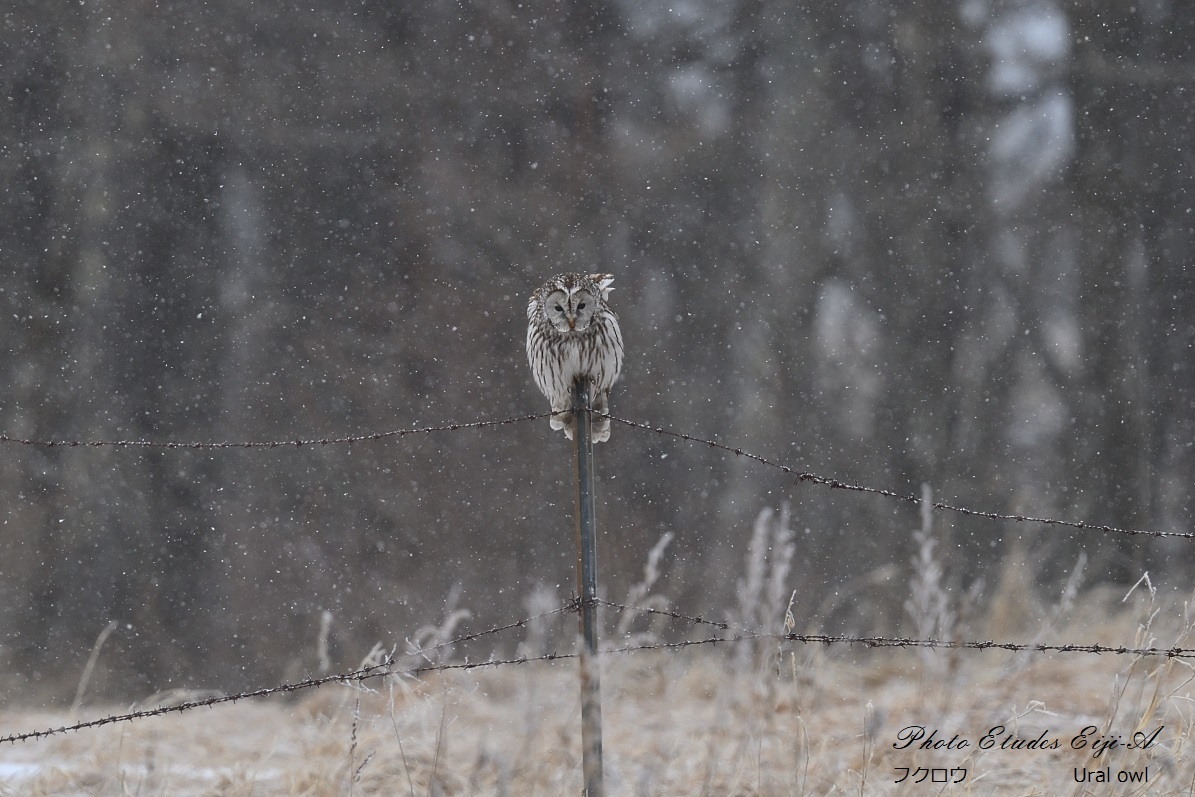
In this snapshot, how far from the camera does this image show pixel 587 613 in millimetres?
2711

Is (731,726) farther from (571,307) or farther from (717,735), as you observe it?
(571,307)

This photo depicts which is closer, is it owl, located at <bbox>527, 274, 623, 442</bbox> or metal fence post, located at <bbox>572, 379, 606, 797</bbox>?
metal fence post, located at <bbox>572, 379, 606, 797</bbox>

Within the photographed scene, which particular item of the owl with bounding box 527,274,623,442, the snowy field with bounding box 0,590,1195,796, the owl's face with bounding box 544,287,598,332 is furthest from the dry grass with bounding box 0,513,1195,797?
the owl's face with bounding box 544,287,598,332

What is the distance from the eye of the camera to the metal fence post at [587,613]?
8.64ft

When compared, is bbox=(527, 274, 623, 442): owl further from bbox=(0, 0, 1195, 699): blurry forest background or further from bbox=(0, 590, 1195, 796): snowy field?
bbox=(0, 0, 1195, 699): blurry forest background

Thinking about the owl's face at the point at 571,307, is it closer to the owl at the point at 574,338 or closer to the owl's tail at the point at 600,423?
the owl at the point at 574,338

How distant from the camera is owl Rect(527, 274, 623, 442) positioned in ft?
14.7

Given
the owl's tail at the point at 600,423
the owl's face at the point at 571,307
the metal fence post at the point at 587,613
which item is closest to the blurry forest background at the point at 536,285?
the owl's tail at the point at 600,423

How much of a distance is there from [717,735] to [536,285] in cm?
919

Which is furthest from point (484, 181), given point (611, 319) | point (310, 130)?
point (611, 319)

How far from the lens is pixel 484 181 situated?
12.6 m

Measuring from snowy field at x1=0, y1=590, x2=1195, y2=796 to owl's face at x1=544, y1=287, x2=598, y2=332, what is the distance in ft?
4.66

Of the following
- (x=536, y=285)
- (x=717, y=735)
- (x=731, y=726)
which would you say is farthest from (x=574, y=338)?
(x=536, y=285)

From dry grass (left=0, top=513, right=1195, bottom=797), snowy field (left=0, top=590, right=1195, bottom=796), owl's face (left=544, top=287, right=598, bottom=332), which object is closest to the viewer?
dry grass (left=0, top=513, right=1195, bottom=797)
